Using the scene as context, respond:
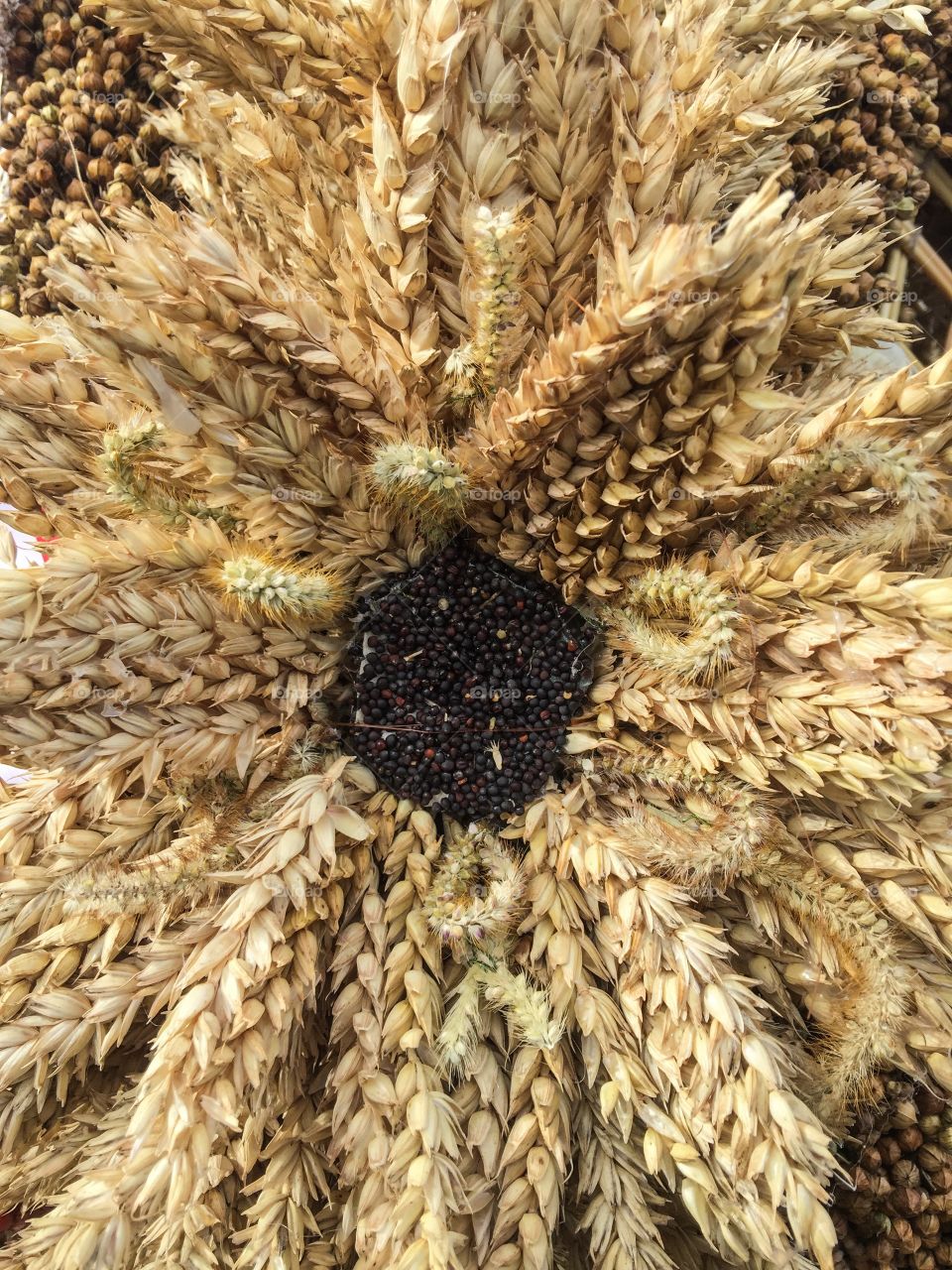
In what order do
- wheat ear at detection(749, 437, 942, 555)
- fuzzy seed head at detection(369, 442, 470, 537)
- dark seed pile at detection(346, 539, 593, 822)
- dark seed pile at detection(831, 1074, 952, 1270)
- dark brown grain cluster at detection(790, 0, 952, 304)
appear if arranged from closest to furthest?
wheat ear at detection(749, 437, 942, 555)
fuzzy seed head at detection(369, 442, 470, 537)
dark seed pile at detection(346, 539, 593, 822)
dark seed pile at detection(831, 1074, 952, 1270)
dark brown grain cluster at detection(790, 0, 952, 304)

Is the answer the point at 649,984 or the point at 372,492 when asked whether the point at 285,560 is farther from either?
the point at 649,984

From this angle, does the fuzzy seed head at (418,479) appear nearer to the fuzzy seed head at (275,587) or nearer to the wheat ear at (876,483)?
the fuzzy seed head at (275,587)

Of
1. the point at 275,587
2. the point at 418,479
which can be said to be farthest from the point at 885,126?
the point at 275,587

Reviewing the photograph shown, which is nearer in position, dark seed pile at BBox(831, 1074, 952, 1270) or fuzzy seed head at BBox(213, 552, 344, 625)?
fuzzy seed head at BBox(213, 552, 344, 625)

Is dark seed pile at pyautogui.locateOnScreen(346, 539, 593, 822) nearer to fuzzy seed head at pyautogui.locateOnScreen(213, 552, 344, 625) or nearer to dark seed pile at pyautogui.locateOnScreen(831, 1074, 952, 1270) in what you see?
fuzzy seed head at pyautogui.locateOnScreen(213, 552, 344, 625)

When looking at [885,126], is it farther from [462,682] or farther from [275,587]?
[275,587]

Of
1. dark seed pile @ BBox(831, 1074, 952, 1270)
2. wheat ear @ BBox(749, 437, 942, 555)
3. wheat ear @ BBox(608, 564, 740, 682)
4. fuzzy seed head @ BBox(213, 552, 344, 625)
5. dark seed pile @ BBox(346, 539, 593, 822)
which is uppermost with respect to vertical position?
wheat ear @ BBox(749, 437, 942, 555)

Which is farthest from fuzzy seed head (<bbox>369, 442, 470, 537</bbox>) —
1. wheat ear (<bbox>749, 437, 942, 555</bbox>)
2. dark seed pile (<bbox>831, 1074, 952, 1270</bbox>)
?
dark seed pile (<bbox>831, 1074, 952, 1270</bbox>)
